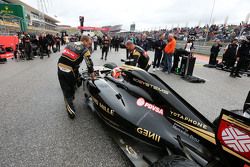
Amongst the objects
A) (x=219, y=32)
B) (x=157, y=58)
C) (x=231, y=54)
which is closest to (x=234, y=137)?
(x=157, y=58)

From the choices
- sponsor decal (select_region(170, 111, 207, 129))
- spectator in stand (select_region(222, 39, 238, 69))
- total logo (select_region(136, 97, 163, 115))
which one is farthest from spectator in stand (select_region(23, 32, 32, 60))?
spectator in stand (select_region(222, 39, 238, 69))

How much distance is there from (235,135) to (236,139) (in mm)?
25

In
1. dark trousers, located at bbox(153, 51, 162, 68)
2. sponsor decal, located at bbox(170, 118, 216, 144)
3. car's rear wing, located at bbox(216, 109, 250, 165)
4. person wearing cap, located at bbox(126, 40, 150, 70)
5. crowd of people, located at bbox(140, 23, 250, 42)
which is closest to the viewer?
→ car's rear wing, located at bbox(216, 109, 250, 165)

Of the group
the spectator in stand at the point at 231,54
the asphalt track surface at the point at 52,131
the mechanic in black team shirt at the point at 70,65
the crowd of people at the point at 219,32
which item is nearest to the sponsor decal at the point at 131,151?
the asphalt track surface at the point at 52,131

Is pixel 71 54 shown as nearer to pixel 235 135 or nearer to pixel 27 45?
pixel 235 135

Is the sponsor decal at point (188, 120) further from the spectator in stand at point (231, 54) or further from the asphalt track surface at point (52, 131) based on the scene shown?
the spectator in stand at point (231, 54)

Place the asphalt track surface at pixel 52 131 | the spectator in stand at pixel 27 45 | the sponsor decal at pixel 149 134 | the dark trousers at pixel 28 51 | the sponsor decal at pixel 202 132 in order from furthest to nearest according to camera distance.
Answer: the dark trousers at pixel 28 51
the spectator in stand at pixel 27 45
the asphalt track surface at pixel 52 131
the sponsor decal at pixel 149 134
the sponsor decal at pixel 202 132

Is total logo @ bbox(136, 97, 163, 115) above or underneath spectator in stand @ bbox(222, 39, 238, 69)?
underneath

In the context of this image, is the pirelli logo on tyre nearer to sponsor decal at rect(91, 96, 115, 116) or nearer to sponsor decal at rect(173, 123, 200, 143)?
sponsor decal at rect(173, 123, 200, 143)

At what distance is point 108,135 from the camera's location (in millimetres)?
2266

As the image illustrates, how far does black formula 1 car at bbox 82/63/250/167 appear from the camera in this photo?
994mm

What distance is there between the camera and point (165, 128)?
65.9 inches

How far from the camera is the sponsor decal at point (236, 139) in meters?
0.92

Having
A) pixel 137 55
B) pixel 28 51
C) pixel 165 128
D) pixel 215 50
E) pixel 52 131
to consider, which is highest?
pixel 215 50
